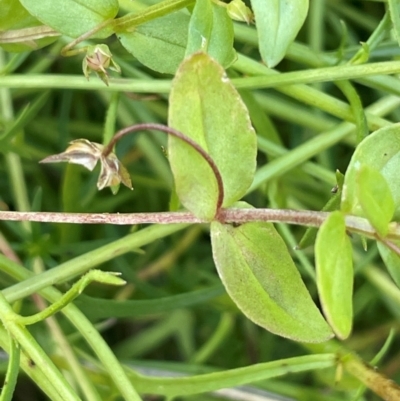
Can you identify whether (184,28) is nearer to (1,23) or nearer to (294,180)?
(1,23)

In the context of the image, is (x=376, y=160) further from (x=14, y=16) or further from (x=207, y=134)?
(x=14, y=16)

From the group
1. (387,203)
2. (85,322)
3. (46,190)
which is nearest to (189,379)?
(85,322)

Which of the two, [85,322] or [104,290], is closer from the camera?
[85,322]

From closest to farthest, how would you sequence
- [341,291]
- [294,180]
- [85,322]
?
[341,291] → [85,322] → [294,180]

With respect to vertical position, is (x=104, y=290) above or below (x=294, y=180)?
below

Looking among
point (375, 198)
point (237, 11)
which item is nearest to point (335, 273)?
point (375, 198)

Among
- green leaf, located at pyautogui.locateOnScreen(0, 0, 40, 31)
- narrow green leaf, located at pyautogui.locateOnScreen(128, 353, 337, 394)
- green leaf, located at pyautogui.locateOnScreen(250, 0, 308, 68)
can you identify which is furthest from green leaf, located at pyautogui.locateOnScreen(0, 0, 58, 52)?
narrow green leaf, located at pyautogui.locateOnScreen(128, 353, 337, 394)

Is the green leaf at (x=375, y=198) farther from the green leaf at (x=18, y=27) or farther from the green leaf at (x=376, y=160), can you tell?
the green leaf at (x=18, y=27)
